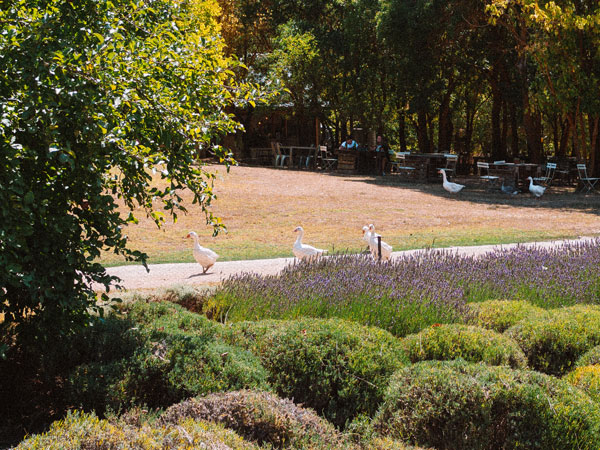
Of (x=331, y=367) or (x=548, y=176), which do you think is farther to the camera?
(x=548, y=176)

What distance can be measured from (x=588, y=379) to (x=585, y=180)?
22.0 m

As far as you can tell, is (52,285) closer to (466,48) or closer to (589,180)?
(589,180)

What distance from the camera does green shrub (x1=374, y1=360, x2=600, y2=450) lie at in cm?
392

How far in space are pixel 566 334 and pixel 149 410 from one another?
3447mm

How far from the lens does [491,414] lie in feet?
13.2

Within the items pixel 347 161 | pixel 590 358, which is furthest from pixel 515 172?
pixel 590 358

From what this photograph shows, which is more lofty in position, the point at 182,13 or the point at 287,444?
the point at 182,13

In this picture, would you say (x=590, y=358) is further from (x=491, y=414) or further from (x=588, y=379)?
(x=491, y=414)

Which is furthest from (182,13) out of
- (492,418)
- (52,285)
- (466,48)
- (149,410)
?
(466,48)

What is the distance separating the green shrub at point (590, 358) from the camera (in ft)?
16.5

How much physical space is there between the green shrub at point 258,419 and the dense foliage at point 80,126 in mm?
1037

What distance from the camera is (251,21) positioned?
121 feet

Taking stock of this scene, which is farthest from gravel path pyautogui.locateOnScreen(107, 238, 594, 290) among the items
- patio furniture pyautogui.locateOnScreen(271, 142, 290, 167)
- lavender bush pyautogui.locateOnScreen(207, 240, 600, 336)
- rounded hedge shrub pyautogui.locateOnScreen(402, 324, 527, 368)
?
patio furniture pyautogui.locateOnScreen(271, 142, 290, 167)

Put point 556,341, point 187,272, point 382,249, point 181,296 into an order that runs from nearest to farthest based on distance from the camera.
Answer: point 556,341, point 181,296, point 382,249, point 187,272
